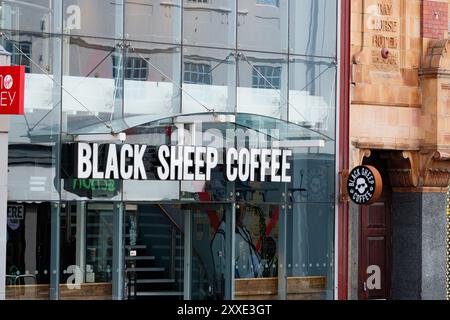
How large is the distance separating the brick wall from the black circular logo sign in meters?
3.52

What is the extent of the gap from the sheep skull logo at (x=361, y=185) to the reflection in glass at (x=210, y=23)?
135 inches

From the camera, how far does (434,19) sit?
84.9 ft

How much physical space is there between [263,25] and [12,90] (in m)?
6.13

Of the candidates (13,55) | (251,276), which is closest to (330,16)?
(251,276)

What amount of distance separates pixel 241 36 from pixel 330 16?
86.6 inches

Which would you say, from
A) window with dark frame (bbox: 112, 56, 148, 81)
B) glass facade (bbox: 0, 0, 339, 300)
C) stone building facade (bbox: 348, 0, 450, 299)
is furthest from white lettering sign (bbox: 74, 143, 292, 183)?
stone building facade (bbox: 348, 0, 450, 299)

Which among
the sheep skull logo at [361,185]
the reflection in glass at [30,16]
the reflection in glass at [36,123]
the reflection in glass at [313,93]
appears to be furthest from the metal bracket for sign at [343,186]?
the reflection in glass at [30,16]

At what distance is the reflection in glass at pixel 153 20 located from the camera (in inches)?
867

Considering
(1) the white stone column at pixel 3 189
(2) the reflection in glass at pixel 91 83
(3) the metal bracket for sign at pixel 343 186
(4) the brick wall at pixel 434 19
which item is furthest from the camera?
(4) the brick wall at pixel 434 19

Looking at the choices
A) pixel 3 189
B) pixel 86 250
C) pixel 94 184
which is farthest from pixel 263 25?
pixel 3 189

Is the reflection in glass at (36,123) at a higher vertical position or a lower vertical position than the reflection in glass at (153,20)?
lower

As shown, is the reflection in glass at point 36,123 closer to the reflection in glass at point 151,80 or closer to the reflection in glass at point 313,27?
the reflection in glass at point 151,80

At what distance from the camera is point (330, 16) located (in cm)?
2464

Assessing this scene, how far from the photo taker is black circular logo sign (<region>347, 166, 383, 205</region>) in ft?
77.6
